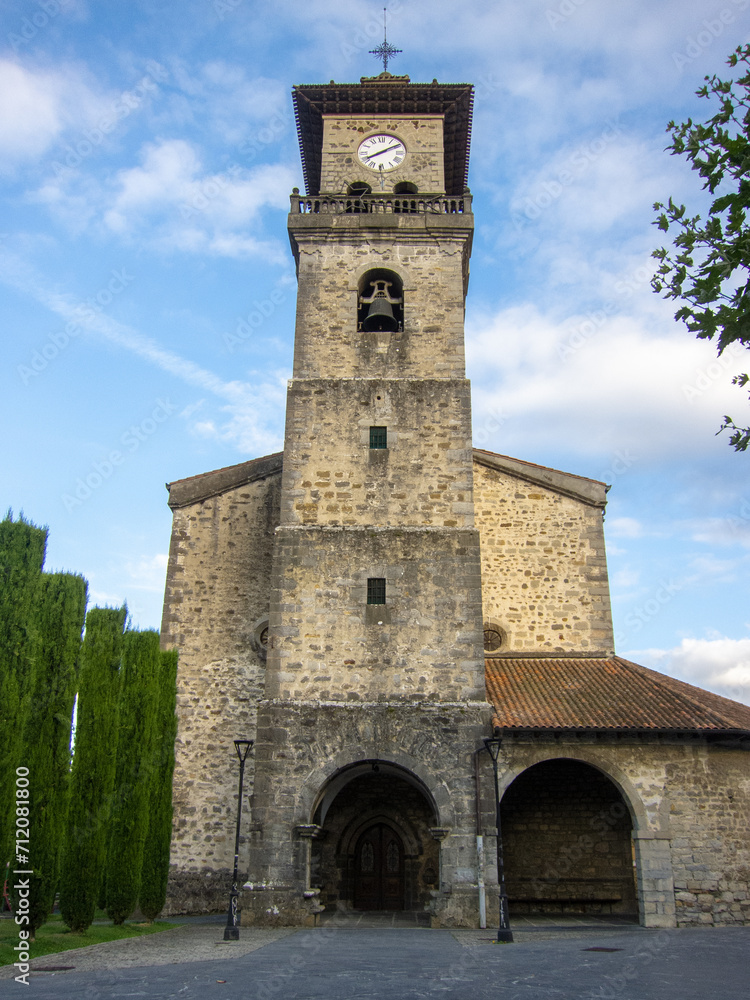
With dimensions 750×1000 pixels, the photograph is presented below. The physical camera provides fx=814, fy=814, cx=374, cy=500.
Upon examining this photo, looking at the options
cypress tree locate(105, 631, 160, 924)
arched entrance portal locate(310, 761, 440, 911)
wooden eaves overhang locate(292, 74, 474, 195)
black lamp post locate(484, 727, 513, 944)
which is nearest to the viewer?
black lamp post locate(484, 727, 513, 944)

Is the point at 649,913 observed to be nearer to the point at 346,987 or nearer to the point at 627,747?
the point at 627,747

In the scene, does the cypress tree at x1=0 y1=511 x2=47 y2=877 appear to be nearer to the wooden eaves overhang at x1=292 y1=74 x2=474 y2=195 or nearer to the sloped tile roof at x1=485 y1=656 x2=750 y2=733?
the sloped tile roof at x1=485 y1=656 x2=750 y2=733

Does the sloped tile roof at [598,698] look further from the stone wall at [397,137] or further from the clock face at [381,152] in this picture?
the clock face at [381,152]

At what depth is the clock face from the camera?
774 inches

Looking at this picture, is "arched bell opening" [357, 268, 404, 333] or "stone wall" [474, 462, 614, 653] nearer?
"arched bell opening" [357, 268, 404, 333]

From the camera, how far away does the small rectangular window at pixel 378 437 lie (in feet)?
53.6

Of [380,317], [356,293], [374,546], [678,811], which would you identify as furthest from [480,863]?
[356,293]

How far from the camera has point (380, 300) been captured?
17.1m

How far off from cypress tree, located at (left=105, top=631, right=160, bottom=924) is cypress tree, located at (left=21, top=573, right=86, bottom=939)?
6.77 ft

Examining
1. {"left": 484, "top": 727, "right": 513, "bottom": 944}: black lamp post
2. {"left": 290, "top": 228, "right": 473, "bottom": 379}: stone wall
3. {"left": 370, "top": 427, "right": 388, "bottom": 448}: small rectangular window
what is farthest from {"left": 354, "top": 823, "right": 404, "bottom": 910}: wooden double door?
{"left": 290, "top": 228, "right": 473, "bottom": 379}: stone wall

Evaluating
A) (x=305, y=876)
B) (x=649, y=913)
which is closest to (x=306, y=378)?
(x=305, y=876)

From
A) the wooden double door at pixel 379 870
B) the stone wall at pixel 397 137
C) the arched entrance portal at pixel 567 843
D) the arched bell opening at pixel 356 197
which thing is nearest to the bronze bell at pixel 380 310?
the arched bell opening at pixel 356 197

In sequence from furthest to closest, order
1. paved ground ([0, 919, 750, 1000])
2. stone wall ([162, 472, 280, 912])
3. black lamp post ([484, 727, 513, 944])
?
1. stone wall ([162, 472, 280, 912])
2. black lamp post ([484, 727, 513, 944])
3. paved ground ([0, 919, 750, 1000])

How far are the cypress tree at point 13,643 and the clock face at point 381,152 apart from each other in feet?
42.9
